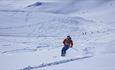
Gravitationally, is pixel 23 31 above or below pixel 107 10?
below

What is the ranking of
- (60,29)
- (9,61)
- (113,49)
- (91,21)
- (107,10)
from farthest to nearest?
(107,10), (91,21), (60,29), (113,49), (9,61)

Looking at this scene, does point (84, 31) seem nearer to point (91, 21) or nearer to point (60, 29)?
point (60, 29)

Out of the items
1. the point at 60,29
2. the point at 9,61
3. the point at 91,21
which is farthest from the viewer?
the point at 91,21

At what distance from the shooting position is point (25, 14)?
26312 mm

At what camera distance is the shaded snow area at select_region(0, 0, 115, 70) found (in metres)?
11.8

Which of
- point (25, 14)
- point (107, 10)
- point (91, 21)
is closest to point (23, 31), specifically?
point (25, 14)

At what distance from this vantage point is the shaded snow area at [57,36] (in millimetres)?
11820

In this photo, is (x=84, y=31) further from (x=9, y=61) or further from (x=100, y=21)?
(x=9, y=61)

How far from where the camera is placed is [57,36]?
69.5 feet

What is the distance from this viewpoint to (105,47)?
14.5 meters

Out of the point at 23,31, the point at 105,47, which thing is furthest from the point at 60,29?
the point at 105,47

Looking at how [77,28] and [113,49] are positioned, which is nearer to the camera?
[113,49]

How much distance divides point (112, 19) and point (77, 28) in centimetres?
504

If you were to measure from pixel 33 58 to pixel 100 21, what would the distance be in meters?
14.2
